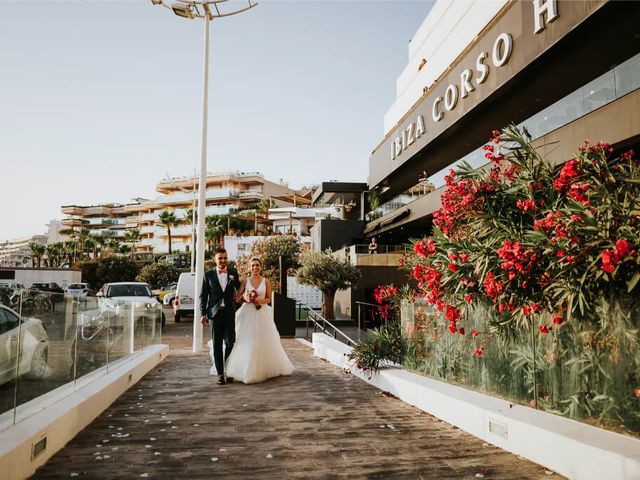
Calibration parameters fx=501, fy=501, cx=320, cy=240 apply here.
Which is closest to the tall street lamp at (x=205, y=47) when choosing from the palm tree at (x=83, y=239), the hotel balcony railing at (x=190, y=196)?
the hotel balcony railing at (x=190, y=196)

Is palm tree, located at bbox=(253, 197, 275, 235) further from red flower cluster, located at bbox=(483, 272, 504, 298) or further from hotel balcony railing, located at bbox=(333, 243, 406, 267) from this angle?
red flower cluster, located at bbox=(483, 272, 504, 298)

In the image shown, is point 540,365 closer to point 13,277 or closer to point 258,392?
point 258,392

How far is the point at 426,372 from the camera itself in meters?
6.66

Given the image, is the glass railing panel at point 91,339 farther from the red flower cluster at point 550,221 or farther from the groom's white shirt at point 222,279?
the red flower cluster at point 550,221

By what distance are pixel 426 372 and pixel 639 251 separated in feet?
11.9

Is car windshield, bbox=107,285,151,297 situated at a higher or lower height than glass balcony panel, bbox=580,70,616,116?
lower

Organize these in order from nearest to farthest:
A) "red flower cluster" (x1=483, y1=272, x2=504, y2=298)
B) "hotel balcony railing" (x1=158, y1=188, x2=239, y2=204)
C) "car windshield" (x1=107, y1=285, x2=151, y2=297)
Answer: "red flower cluster" (x1=483, y1=272, x2=504, y2=298)
"car windshield" (x1=107, y1=285, x2=151, y2=297)
"hotel balcony railing" (x1=158, y1=188, x2=239, y2=204)

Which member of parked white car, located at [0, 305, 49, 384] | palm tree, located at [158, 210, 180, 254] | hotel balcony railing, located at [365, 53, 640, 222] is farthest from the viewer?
palm tree, located at [158, 210, 180, 254]

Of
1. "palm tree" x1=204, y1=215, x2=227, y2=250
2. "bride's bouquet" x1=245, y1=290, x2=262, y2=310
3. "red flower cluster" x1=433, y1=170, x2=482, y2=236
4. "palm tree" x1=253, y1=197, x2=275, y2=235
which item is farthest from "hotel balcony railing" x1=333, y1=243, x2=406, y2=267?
"palm tree" x1=253, y1=197, x2=275, y2=235

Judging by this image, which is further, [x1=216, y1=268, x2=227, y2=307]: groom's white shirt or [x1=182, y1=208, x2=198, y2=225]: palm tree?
[x1=182, y1=208, x2=198, y2=225]: palm tree

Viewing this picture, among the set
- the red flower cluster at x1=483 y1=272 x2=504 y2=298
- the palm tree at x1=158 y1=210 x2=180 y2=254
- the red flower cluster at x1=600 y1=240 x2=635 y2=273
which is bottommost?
the red flower cluster at x1=483 y1=272 x2=504 y2=298

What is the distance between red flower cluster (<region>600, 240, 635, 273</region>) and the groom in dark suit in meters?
5.37

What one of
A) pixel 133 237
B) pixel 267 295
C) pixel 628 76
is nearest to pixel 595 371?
pixel 267 295

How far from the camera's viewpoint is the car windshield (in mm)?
19000
